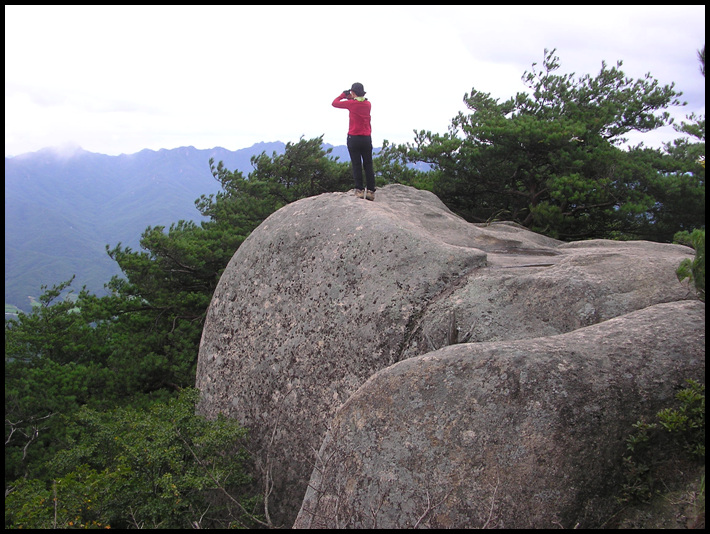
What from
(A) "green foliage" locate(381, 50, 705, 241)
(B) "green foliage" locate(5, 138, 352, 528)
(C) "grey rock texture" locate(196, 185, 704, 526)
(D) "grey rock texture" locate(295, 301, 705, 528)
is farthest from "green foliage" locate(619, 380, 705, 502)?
(A) "green foliage" locate(381, 50, 705, 241)

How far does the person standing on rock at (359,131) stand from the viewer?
378 inches

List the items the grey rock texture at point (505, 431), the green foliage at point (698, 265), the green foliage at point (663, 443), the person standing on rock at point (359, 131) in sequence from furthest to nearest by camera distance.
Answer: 1. the person standing on rock at point (359, 131)
2. the green foliage at point (698, 265)
3. the grey rock texture at point (505, 431)
4. the green foliage at point (663, 443)

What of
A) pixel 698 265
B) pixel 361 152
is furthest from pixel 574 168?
pixel 698 265

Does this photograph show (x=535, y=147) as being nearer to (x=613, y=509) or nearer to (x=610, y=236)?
(x=610, y=236)

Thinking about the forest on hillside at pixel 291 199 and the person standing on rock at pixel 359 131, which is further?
the forest on hillside at pixel 291 199

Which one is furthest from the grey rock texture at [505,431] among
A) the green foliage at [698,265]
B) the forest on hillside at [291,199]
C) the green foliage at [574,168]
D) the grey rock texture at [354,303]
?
the green foliage at [574,168]

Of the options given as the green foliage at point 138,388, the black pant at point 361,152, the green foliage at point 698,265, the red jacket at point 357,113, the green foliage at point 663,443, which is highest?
the red jacket at point 357,113

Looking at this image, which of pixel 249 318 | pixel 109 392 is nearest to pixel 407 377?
pixel 249 318

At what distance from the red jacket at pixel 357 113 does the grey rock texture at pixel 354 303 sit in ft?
Result: 4.46

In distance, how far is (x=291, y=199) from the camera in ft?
65.4

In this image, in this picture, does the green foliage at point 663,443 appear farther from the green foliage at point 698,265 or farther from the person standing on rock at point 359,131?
the person standing on rock at point 359,131

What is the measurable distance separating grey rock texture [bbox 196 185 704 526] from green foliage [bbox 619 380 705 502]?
7.81 feet

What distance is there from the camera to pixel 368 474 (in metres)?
4.63

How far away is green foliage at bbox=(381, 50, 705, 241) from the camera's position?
54.4 ft
